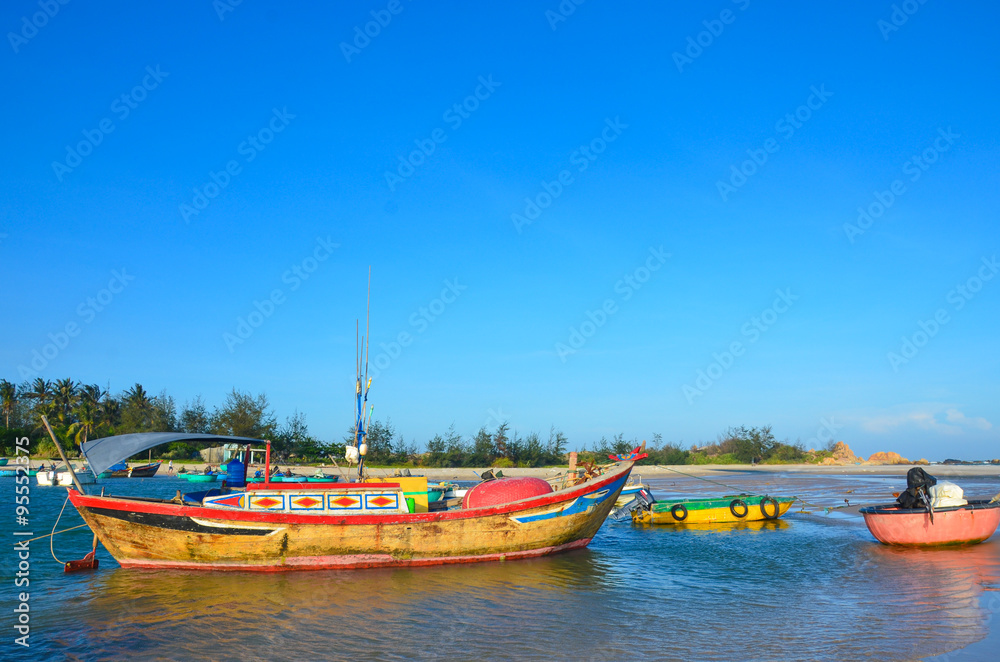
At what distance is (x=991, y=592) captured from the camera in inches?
381

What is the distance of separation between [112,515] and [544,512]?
25.9 ft

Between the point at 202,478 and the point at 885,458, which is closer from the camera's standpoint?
the point at 202,478

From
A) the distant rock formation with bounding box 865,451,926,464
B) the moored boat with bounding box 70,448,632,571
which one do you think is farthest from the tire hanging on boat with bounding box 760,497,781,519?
the distant rock formation with bounding box 865,451,926,464

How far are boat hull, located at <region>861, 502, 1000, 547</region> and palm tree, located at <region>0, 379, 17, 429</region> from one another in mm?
74594

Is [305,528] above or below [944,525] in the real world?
above

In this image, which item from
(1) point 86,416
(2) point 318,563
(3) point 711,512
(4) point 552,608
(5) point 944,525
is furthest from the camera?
(1) point 86,416

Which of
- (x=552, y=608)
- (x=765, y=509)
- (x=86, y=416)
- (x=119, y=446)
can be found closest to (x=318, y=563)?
(x=119, y=446)

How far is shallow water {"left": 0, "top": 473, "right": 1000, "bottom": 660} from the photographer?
759cm

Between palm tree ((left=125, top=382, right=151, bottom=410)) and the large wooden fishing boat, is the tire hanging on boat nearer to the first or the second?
the large wooden fishing boat

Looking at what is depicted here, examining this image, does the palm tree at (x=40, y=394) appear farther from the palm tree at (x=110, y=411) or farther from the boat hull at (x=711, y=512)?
the boat hull at (x=711, y=512)

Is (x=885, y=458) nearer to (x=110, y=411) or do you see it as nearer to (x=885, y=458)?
(x=885, y=458)

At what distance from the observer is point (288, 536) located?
11.6 meters

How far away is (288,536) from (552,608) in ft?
16.6

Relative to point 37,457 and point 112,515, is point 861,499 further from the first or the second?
point 37,457
